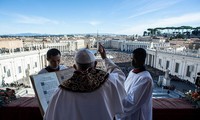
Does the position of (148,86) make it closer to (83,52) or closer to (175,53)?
(83,52)

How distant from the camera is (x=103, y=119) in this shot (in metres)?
1.64

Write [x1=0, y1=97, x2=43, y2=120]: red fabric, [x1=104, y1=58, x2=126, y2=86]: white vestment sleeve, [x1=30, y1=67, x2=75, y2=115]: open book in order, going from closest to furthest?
[x1=30, y1=67, x2=75, y2=115]: open book → [x1=104, y1=58, x2=126, y2=86]: white vestment sleeve → [x1=0, y1=97, x2=43, y2=120]: red fabric

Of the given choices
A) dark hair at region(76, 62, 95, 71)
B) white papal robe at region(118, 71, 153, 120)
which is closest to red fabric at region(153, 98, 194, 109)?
white papal robe at region(118, 71, 153, 120)

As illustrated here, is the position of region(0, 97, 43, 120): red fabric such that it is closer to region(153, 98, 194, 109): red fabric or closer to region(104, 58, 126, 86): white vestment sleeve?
region(104, 58, 126, 86): white vestment sleeve

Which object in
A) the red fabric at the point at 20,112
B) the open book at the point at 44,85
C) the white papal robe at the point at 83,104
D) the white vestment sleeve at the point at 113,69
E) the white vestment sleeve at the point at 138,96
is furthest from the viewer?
the red fabric at the point at 20,112

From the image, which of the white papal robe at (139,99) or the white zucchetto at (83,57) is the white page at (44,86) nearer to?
the white zucchetto at (83,57)

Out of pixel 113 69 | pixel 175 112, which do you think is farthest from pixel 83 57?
pixel 175 112

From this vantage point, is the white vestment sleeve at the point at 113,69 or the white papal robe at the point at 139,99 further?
the white papal robe at the point at 139,99

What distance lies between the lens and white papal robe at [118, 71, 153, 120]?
2270 mm

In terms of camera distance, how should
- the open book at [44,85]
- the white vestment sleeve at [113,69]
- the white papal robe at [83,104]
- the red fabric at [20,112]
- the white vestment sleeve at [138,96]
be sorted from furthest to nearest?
the red fabric at [20,112], the white vestment sleeve at [138,96], the white vestment sleeve at [113,69], the open book at [44,85], the white papal robe at [83,104]

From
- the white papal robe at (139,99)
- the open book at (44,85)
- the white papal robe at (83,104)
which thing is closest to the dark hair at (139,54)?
the white papal robe at (139,99)

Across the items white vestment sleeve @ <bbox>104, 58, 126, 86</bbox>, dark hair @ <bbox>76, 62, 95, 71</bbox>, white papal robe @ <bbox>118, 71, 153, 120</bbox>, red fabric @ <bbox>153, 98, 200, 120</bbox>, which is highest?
dark hair @ <bbox>76, 62, 95, 71</bbox>

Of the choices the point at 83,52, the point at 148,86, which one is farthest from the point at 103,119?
the point at 148,86

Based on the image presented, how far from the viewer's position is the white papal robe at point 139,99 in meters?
2.27
